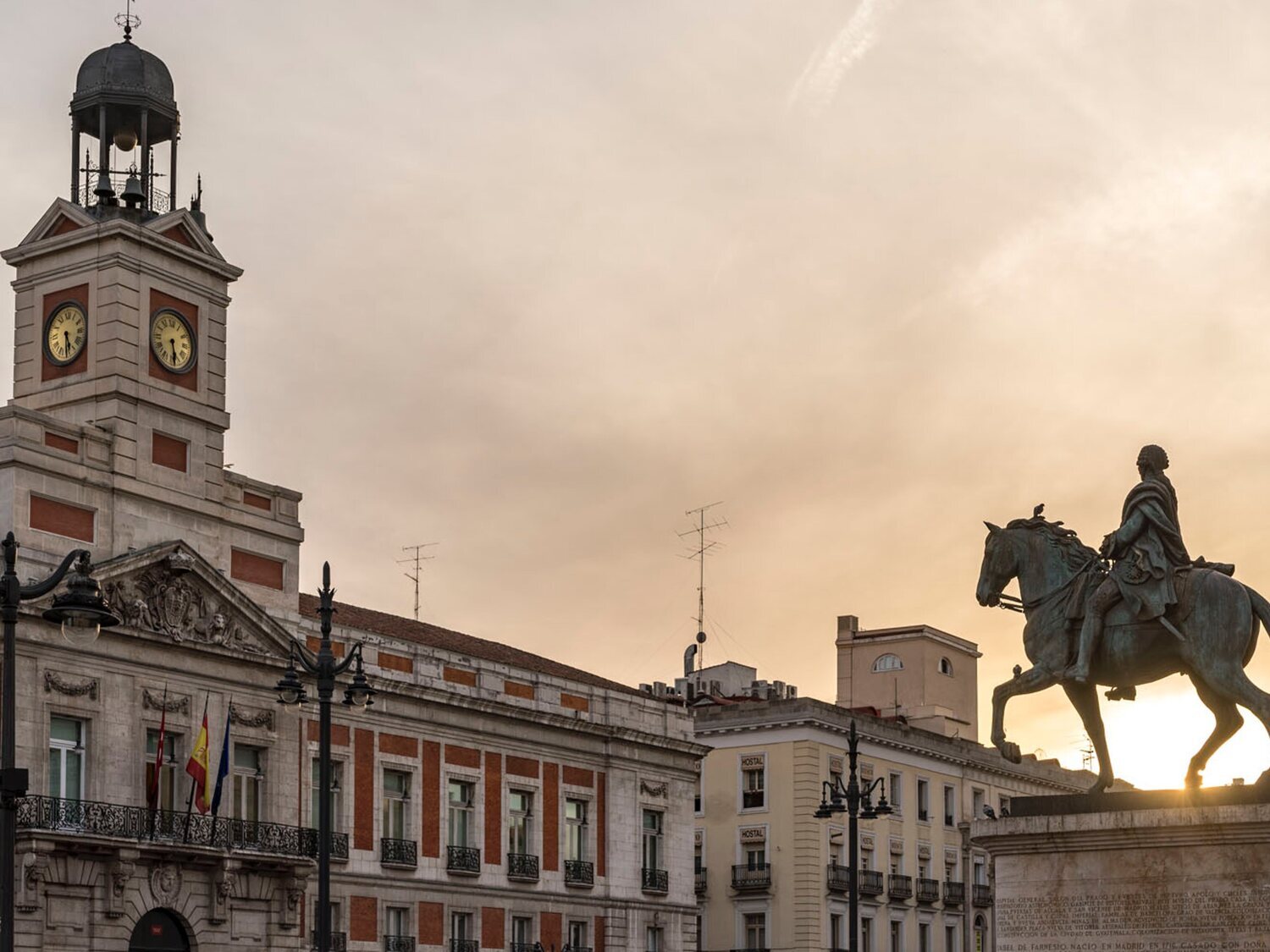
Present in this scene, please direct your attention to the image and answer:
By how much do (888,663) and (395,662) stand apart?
3450 cm

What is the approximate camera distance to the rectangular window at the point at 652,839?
61.9 metres

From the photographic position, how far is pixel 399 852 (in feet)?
173

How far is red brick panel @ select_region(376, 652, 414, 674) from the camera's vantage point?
52719 millimetres

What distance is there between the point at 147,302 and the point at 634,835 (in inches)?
839

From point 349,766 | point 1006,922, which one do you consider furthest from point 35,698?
point 1006,922

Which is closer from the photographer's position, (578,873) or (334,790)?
(334,790)

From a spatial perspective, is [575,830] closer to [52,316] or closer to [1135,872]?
[52,316]

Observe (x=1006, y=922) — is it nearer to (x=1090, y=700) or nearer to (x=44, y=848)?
(x=1090, y=700)

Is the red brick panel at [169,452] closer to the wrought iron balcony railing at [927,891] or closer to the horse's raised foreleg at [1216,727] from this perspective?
the horse's raised foreleg at [1216,727]

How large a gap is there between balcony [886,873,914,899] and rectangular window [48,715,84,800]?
35938 millimetres

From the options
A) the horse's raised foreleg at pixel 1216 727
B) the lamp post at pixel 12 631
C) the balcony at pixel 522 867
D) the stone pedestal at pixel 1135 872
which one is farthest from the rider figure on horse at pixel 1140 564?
the balcony at pixel 522 867

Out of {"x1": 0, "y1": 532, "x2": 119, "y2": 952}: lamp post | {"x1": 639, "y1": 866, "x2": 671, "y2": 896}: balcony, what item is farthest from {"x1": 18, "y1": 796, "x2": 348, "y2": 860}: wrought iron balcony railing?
{"x1": 0, "y1": 532, "x2": 119, "y2": 952}: lamp post

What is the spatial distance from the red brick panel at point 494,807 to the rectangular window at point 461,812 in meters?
0.52

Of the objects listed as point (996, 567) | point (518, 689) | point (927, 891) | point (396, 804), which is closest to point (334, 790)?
point (396, 804)
